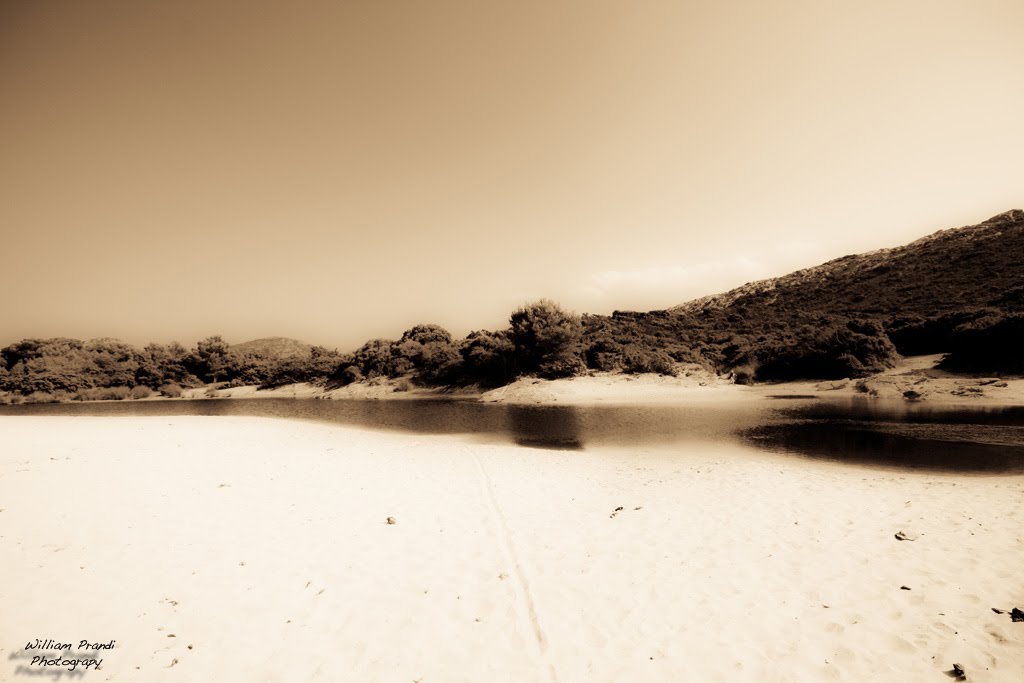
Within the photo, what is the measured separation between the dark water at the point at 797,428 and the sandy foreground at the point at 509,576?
12.0 ft

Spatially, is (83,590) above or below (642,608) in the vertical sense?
above

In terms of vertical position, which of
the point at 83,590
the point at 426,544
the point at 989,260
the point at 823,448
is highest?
the point at 989,260

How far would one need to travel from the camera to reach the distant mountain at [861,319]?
33.9 metres


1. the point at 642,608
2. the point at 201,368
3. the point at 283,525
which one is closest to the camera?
the point at 642,608

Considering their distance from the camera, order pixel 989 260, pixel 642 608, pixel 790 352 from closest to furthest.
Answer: pixel 642 608 → pixel 790 352 → pixel 989 260

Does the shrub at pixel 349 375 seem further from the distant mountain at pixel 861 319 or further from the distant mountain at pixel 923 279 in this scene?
the distant mountain at pixel 923 279

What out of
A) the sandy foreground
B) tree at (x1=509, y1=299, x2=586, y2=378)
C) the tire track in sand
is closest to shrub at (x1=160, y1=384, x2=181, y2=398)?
tree at (x1=509, y1=299, x2=586, y2=378)

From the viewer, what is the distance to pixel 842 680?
4086mm

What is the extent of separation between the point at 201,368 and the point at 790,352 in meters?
91.6

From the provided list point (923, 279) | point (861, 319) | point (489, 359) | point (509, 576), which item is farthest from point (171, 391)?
point (923, 279)

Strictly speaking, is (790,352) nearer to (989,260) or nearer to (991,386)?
(991,386)

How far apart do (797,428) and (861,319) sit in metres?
35.5

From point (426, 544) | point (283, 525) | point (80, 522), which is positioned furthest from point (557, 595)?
point (80, 522)
